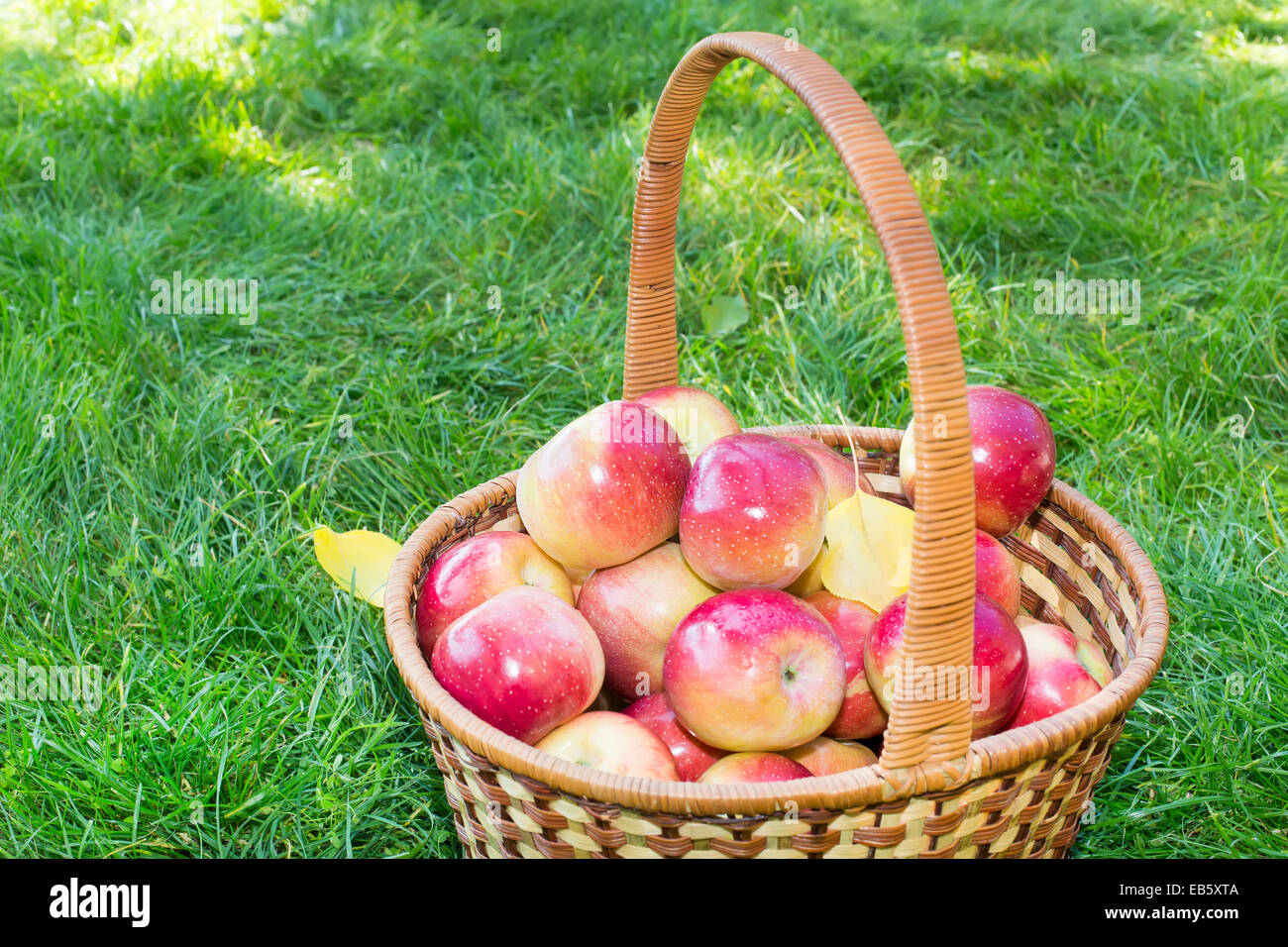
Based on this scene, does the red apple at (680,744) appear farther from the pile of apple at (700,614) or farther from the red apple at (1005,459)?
the red apple at (1005,459)

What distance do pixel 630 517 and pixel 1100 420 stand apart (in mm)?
1293

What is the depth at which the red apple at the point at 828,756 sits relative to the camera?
1376 millimetres

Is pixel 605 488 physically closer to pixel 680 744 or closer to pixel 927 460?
pixel 680 744

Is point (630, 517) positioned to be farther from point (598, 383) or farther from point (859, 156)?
point (598, 383)

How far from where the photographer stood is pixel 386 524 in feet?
6.99

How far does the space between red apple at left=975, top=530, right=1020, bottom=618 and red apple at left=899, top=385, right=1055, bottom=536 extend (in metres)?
0.08

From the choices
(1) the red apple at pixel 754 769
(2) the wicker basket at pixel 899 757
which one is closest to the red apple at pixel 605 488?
(2) the wicker basket at pixel 899 757

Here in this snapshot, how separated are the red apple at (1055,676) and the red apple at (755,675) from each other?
249 mm

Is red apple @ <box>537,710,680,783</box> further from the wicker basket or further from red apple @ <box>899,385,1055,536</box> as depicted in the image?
red apple @ <box>899,385,1055,536</box>

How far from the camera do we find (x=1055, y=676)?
4.59ft

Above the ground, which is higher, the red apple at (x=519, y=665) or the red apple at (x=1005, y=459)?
the red apple at (x=1005, y=459)

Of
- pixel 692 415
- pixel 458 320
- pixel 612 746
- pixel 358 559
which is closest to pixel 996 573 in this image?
pixel 692 415

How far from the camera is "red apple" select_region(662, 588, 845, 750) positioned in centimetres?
129

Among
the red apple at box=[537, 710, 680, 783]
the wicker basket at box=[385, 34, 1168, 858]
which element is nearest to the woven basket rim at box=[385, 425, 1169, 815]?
the wicker basket at box=[385, 34, 1168, 858]
